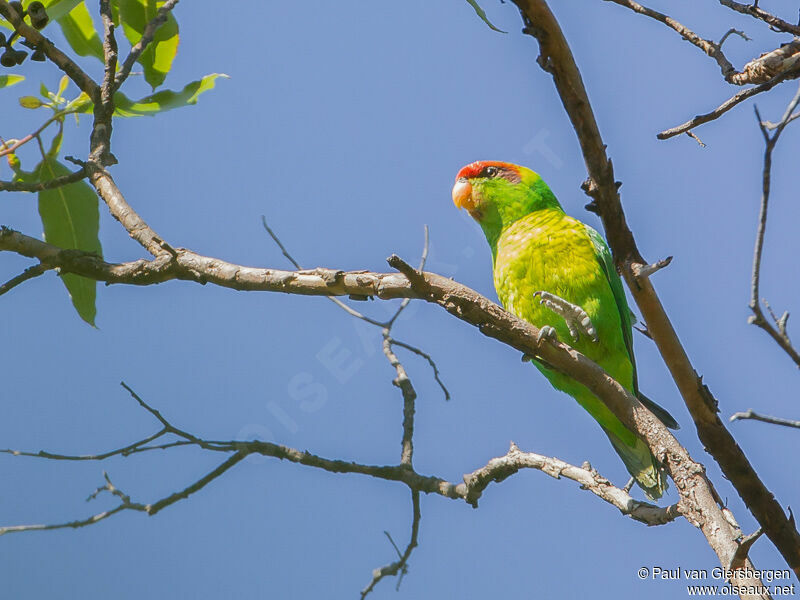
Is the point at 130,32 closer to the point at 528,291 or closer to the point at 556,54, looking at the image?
the point at 556,54

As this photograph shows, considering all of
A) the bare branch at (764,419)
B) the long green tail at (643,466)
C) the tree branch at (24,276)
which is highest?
the tree branch at (24,276)

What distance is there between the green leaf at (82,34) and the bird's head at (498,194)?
214cm

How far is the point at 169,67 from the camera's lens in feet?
9.52

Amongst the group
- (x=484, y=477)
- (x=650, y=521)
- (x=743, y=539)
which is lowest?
(x=743, y=539)

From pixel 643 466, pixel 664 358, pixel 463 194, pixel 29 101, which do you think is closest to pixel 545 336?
pixel 664 358

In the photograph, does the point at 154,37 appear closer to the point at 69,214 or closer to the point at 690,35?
the point at 69,214

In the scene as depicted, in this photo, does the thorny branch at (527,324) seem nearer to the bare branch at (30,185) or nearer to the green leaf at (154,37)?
the bare branch at (30,185)

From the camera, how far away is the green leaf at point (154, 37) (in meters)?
2.84

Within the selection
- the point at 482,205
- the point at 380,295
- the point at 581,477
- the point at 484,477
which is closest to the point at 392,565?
the point at 484,477

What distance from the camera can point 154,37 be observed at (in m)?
2.82

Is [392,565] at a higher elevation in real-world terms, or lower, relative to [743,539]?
higher

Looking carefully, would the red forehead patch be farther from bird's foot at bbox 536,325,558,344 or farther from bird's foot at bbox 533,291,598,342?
bird's foot at bbox 536,325,558,344

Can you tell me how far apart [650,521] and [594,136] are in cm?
124

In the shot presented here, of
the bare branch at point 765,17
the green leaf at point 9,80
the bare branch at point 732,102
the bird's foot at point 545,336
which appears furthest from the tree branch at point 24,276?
the bare branch at point 765,17
